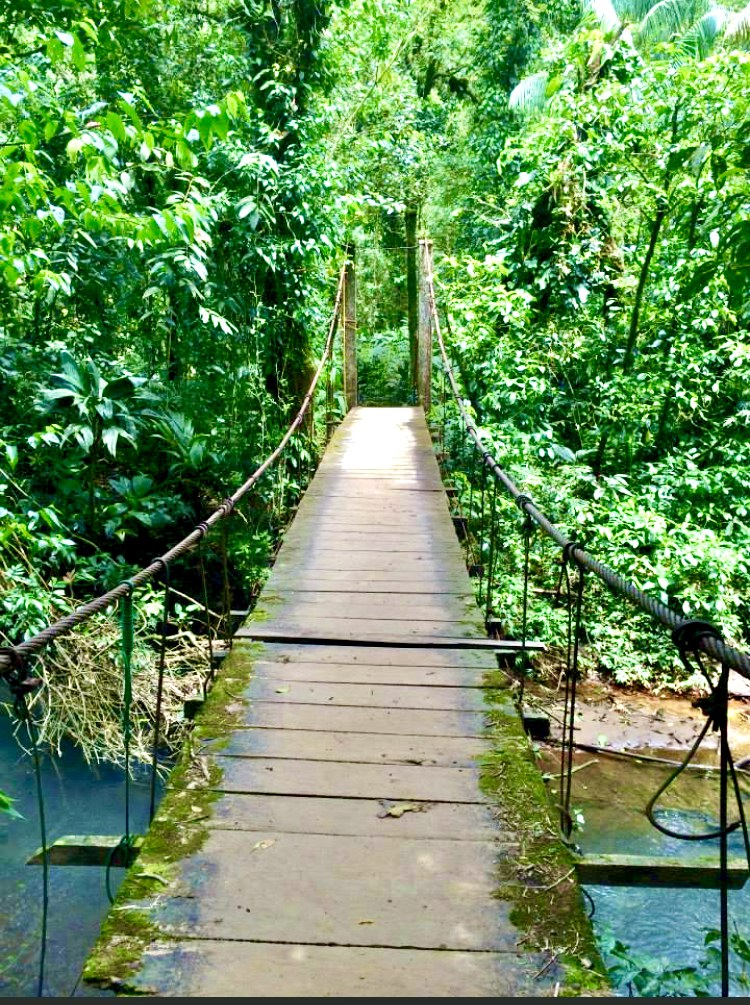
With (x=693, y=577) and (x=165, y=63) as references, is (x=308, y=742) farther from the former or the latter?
(x=165, y=63)

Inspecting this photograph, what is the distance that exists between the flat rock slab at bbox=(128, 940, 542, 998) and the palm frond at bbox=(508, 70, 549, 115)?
9.45m

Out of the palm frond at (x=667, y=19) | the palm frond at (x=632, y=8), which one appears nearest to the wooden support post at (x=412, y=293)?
the palm frond at (x=632, y=8)

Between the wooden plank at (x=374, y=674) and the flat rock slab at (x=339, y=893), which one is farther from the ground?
the wooden plank at (x=374, y=674)

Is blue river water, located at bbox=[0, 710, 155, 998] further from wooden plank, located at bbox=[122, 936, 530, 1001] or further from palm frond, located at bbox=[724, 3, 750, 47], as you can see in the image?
palm frond, located at bbox=[724, 3, 750, 47]

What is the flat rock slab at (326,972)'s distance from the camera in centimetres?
131

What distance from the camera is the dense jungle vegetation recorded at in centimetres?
429

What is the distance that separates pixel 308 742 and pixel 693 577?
13.6 ft

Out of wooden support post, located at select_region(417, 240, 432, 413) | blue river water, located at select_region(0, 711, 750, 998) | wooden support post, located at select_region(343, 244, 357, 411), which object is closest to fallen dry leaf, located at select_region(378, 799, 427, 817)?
blue river water, located at select_region(0, 711, 750, 998)

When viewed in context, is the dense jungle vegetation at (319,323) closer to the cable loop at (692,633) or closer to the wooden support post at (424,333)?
the wooden support post at (424,333)

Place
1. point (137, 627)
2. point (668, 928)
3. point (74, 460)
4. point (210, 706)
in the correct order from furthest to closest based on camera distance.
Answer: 1. point (74, 460)
2. point (137, 627)
3. point (668, 928)
4. point (210, 706)

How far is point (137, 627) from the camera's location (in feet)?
14.1

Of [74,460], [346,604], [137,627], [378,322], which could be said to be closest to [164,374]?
[74,460]

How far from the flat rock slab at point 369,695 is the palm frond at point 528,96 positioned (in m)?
8.46

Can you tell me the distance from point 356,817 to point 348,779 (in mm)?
164
